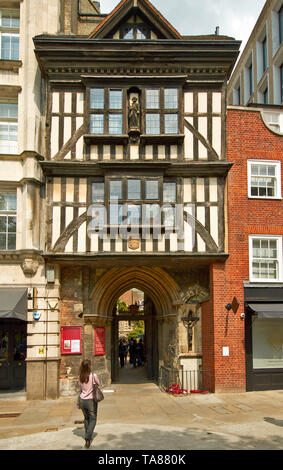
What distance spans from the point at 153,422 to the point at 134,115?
10.0m

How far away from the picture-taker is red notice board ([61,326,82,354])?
16.9 metres

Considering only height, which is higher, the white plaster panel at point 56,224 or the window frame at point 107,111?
the window frame at point 107,111

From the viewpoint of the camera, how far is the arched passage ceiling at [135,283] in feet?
57.8

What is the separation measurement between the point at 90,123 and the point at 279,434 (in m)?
11.5

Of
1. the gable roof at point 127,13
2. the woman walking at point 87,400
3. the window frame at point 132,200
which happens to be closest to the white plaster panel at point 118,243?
the window frame at point 132,200

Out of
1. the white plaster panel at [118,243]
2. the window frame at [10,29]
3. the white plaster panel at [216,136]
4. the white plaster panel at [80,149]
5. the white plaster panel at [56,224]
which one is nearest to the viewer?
the white plaster panel at [118,243]

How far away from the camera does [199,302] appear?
17.6 m

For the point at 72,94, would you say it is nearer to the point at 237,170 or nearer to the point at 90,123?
the point at 90,123

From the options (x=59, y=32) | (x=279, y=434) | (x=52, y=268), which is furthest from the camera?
(x=59, y=32)

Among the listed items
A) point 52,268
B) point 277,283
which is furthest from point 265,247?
point 52,268

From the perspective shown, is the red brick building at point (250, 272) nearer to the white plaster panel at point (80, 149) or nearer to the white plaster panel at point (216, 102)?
the white plaster panel at point (216, 102)

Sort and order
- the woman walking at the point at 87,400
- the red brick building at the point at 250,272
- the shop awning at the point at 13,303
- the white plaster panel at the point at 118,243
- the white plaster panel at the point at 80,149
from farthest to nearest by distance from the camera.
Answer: the white plaster panel at the point at 80,149
the white plaster panel at the point at 118,243
the red brick building at the point at 250,272
the shop awning at the point at 13,303
the woman walking at the point at 87,400

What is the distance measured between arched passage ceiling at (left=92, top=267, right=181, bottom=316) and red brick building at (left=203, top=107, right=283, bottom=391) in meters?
1.54

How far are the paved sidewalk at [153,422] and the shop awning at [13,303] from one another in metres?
2.77
